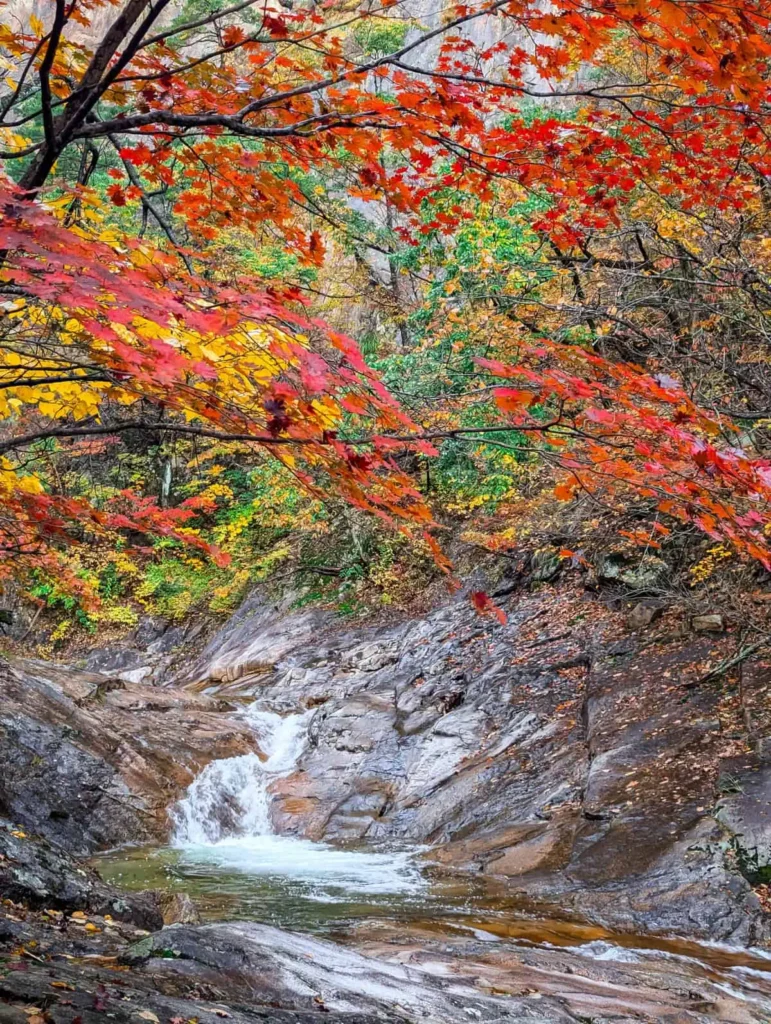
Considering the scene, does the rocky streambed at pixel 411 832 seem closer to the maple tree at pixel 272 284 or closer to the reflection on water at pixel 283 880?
the reflection on water at pixel 283 880

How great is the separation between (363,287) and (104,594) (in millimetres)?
→ 10259

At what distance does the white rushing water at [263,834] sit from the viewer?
22.6ft

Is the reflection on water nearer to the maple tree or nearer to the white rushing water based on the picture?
the white rushing water

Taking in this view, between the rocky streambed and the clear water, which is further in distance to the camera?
the clear water

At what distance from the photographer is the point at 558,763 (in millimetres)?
7645

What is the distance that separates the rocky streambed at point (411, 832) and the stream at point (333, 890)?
0.03 metres

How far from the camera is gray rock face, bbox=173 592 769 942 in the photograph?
5.73m

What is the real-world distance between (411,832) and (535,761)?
5.02ft

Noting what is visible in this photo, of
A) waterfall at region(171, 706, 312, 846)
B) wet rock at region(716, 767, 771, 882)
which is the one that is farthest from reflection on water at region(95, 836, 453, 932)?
wet rock at region(716, 767, 771, 882)

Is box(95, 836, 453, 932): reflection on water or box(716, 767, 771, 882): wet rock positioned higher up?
box(716, 767, 771, 882): wet rock

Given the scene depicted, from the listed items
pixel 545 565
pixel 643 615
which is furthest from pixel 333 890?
pixel 545 565

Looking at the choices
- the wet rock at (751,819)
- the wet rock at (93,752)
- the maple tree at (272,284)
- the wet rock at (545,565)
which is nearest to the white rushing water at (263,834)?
the wet rock at (93,752)

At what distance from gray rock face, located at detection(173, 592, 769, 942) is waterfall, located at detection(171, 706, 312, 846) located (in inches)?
9.9

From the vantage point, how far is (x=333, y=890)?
6.46 meters
